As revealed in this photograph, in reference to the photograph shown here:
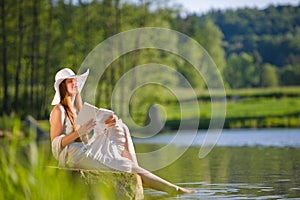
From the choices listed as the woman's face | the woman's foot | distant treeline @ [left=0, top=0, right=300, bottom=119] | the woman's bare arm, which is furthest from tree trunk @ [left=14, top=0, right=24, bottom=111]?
the woman's bare arm

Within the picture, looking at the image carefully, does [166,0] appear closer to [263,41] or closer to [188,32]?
[188,32]

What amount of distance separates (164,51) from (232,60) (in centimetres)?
3238

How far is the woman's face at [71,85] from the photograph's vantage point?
749 cm

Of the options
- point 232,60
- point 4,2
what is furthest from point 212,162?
point 232,60

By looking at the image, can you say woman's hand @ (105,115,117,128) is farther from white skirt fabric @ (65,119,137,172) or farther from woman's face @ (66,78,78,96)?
woman's face @ (66,78,78,96)

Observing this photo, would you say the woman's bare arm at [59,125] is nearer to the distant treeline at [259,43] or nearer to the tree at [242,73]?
the distant treeline at [259,43]

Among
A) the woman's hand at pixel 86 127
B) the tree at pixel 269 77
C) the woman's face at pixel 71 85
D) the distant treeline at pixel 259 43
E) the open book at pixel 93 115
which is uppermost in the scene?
the distant treeline at pixel 259 43

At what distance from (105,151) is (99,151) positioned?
63 millimetres

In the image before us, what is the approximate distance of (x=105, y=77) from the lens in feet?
114

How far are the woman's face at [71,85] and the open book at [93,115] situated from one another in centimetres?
19

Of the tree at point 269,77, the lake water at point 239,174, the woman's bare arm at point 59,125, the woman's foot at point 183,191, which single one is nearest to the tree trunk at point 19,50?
the lake water at point 239,174

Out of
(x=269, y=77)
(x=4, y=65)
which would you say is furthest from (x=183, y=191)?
(x=269, y=77)

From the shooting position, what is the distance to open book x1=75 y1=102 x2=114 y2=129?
7.38 m

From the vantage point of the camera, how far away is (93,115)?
24.1 feet
